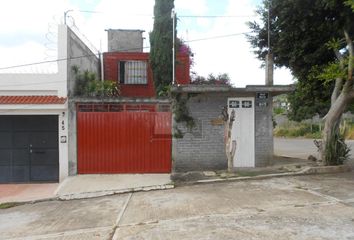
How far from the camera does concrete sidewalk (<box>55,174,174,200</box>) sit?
498 inches

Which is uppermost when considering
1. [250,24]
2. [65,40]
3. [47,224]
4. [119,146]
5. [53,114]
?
[250,24]

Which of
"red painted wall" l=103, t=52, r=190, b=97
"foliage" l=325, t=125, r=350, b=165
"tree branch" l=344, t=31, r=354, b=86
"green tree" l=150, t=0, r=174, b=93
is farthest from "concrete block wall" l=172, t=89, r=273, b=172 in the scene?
"red painted wall" l=103, t=52, r=190, b=97

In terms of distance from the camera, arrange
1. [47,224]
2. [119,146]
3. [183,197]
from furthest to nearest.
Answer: [119,146] → [183,197] → [47,224]

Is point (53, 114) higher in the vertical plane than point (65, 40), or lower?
lower

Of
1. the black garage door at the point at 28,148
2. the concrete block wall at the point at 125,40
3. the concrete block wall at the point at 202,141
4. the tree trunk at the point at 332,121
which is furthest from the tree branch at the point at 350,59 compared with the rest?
the concrete block wall at the point at 125,40

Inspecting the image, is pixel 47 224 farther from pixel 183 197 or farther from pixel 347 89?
pixel 347 89

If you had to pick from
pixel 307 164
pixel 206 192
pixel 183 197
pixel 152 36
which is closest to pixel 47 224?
pixel 183 197

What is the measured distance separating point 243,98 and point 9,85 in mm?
7469

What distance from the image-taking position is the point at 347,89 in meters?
14.0

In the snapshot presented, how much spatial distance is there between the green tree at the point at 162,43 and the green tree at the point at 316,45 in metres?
3.19

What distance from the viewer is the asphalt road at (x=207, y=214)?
7.86 metres

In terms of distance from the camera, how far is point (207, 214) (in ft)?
30.1

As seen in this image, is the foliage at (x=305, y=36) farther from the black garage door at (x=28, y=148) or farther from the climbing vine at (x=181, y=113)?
the black garage door at (x=28, y=148)

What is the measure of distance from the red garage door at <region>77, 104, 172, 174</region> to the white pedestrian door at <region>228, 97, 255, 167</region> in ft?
6.87
